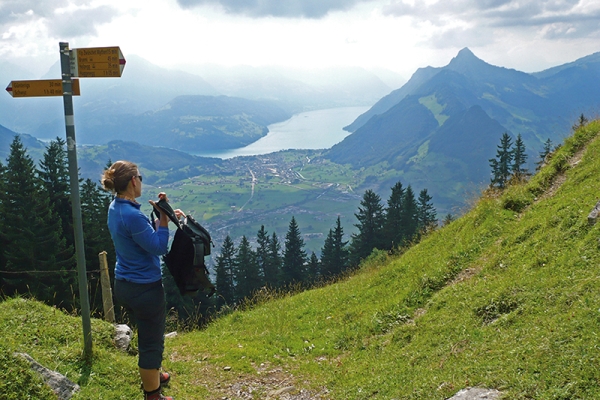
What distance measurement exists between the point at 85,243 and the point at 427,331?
2903cm

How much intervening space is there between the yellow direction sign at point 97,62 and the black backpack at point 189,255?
72.4 inches

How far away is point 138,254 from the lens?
4848 mm

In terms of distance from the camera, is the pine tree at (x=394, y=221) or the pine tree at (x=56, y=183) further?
the pine tree at (x=394, y=221)

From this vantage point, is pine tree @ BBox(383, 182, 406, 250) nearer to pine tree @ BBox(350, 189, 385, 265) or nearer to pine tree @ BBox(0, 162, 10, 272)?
pine tree @ BBox(350, 189, 385, 265)

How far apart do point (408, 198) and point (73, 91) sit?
49370 mm

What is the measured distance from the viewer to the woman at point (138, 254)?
4.70 meters

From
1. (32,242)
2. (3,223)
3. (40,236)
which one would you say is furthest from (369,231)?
(3,223)

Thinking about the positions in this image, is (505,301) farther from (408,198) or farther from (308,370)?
(408,198)

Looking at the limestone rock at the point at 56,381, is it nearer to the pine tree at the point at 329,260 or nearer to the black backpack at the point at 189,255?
the black backpack at the point at 189,255

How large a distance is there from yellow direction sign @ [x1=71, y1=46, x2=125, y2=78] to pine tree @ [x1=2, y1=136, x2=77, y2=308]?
20.8 meters

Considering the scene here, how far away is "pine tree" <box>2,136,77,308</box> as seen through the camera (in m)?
23.5

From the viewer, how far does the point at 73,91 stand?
17.5ft

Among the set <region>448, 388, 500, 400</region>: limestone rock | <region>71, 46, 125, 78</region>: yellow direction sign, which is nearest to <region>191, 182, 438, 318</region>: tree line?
<region>448, 388, 500, 400</region>: limestone rock

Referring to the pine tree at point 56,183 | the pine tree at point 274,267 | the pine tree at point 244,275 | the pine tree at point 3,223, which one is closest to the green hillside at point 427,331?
the pine tree at point 3,223
